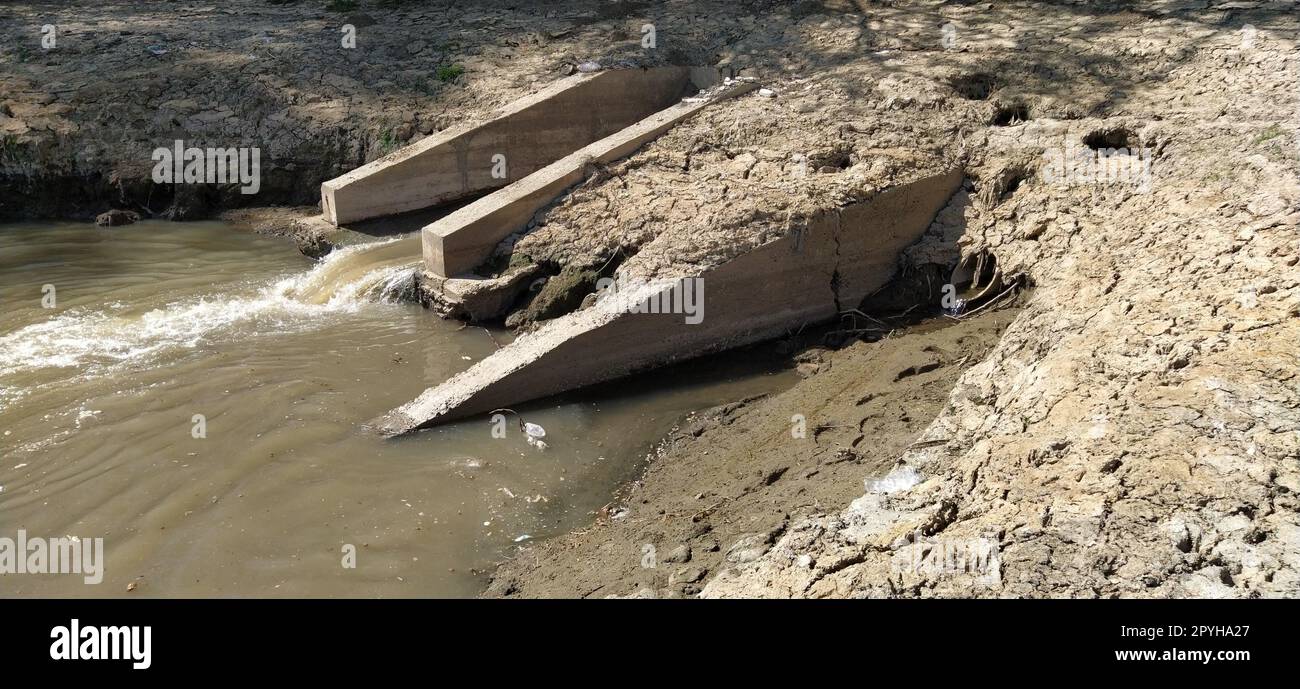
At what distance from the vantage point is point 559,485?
700 cm

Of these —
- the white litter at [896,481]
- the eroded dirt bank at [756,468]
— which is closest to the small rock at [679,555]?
the eroded dirt bank at [756,468]

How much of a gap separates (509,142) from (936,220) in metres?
4.81

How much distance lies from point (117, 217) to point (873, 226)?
8640 millimetres

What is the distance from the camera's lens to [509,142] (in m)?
11.3

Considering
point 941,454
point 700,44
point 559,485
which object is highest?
point 700,44

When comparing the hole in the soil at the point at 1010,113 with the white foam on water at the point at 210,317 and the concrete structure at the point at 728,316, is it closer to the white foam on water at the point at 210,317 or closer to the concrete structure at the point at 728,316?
the concrete structure at the point at 728,316

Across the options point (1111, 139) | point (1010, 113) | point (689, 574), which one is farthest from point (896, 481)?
point (1010, 113)

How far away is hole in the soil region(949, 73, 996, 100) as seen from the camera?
1015 cm

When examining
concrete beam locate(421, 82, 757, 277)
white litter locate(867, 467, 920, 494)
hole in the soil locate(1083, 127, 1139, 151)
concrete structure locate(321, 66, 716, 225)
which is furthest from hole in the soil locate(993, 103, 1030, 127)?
white litter locate(867, 467, 920, 494)

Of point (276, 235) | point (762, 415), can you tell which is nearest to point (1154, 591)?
point (762, 415)

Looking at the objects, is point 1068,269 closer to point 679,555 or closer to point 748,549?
point 748,549

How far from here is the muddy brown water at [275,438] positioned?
612 cm

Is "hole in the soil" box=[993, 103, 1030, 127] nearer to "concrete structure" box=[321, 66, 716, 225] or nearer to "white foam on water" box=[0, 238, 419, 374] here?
"concrete structure" box=[321, 66, 716, 225]

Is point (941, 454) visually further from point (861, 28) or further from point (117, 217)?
point (117, 217)
